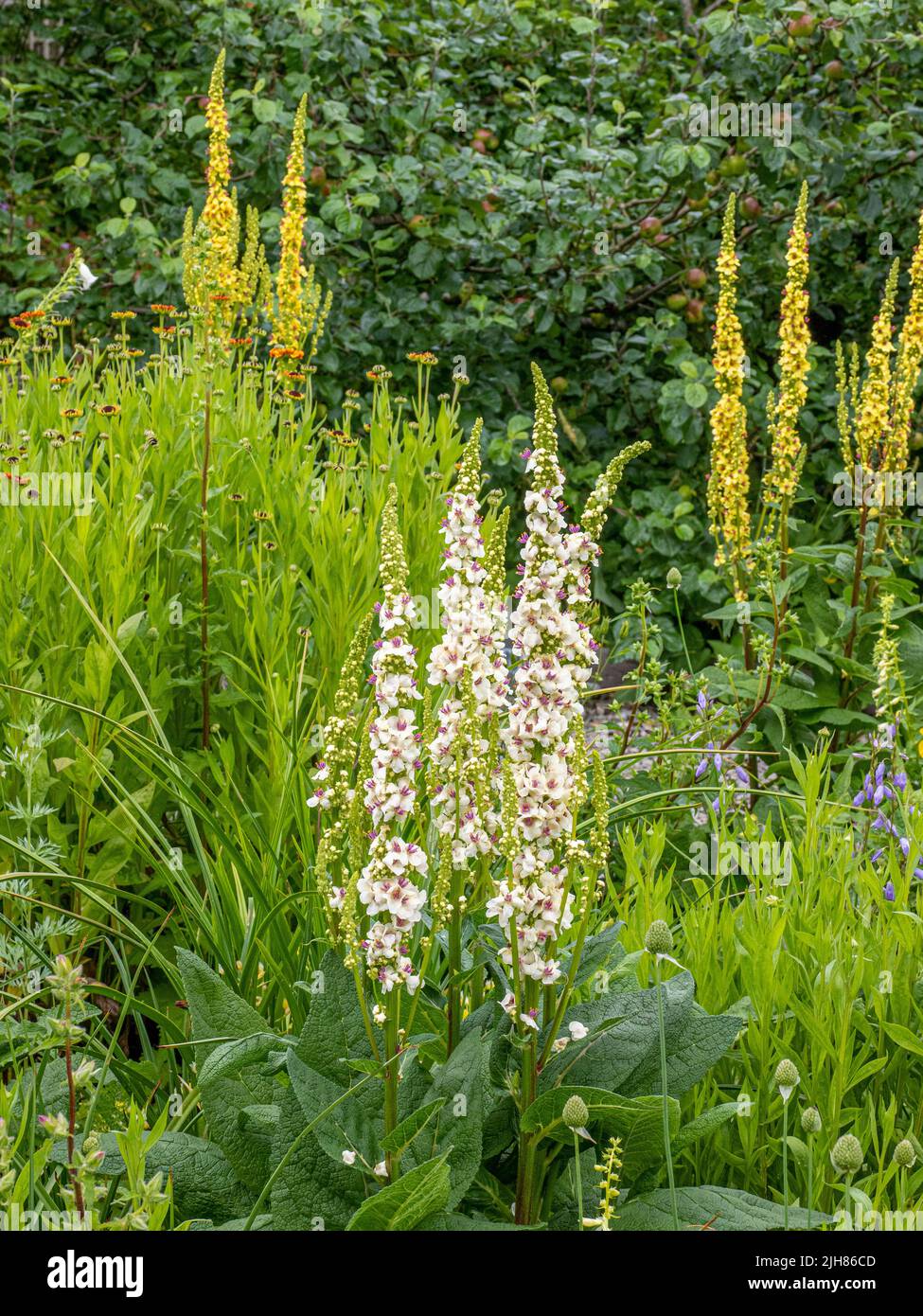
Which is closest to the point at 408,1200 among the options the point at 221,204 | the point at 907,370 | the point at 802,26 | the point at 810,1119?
the point at 810,1119

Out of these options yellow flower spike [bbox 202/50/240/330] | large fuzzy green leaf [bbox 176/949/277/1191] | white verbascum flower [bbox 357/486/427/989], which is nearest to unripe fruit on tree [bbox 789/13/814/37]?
yellow flower spike [bbox 202/50/240/330]

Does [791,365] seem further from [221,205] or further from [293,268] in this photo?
[221,205]

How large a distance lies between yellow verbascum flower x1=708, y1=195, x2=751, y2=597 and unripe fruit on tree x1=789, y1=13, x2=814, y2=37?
207cm

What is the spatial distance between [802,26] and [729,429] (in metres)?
2.53

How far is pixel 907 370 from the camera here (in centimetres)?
398

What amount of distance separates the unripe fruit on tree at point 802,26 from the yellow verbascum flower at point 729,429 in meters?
2.07

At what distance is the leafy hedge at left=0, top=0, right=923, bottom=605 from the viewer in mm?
5777

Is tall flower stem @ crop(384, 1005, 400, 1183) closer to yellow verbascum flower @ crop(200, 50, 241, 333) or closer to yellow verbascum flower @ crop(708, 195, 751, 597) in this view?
yellow verbascum flower @ crop(708, 195, 751, 597)

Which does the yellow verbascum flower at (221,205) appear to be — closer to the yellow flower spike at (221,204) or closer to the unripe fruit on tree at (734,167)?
the yellow flower spike at (221,204)

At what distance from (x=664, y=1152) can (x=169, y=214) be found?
18.7ft

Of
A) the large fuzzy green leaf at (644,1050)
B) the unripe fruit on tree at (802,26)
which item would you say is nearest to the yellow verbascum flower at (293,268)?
the unripe fruit on tree at (802,26)

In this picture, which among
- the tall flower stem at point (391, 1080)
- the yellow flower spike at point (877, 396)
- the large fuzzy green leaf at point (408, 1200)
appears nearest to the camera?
the large fuzzy green leaf at point (408, 1200)

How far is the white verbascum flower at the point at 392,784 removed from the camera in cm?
160
